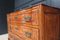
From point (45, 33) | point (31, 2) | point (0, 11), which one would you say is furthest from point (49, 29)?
point (0, 11)

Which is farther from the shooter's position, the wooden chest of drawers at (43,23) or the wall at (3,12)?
the wall at (3,12)

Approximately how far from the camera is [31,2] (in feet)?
8.81

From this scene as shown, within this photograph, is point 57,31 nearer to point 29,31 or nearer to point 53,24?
point 53,24

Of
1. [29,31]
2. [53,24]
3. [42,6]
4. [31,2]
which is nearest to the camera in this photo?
[42,6]

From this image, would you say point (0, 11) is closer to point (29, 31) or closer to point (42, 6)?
point (29, 31)

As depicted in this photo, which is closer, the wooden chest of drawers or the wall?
the wooden chest of drawers

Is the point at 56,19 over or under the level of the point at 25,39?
over

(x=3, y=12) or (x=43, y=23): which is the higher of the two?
(x=3, y=12)

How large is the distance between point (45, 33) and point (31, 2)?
1.54 meters

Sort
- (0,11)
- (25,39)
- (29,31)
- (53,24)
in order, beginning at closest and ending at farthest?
(53,24), (29,31), (25,39), (0,11)

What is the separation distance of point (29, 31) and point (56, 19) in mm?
418

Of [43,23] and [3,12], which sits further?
[3,12]

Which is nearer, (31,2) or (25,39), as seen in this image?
(25,39)

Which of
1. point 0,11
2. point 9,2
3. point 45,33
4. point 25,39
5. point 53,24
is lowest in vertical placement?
point 25,39
